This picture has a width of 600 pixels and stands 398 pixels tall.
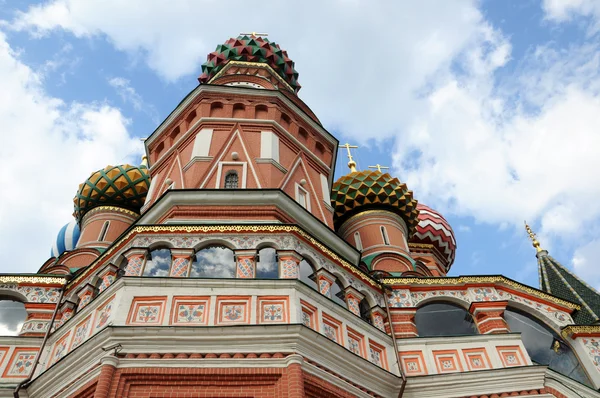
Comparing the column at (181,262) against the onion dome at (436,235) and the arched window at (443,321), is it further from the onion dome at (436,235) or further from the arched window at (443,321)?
the onion dome at (436,235)

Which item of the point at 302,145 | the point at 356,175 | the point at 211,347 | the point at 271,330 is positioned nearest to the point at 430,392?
the point at 271,330

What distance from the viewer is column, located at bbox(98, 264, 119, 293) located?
9.12 m

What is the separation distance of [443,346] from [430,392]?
1010 millimetres

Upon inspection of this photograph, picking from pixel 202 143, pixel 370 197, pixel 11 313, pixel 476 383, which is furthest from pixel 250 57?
pixel 476 383

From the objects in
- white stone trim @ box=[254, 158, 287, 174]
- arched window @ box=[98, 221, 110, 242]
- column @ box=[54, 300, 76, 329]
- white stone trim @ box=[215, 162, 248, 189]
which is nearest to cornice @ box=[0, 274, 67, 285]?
column @ box=[54, 300, 76, 329]

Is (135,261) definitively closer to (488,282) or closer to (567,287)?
(488,282)

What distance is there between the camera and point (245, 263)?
8977 millimetres

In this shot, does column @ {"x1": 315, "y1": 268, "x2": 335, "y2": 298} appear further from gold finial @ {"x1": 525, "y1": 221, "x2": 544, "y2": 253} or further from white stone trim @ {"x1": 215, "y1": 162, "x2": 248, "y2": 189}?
gold finial @ {"x1": 525, "y1": 221, "x2": 544, "y2": 253}

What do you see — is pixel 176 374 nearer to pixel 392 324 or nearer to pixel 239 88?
pixel 392 324

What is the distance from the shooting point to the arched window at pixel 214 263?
884cm

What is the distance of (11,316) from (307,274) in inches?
209

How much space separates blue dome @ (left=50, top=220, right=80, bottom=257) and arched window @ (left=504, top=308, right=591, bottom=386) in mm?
14740

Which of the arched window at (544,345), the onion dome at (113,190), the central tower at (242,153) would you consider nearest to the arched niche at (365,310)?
the central tower at (242,153)

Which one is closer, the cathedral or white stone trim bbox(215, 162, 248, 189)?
the cathedral
